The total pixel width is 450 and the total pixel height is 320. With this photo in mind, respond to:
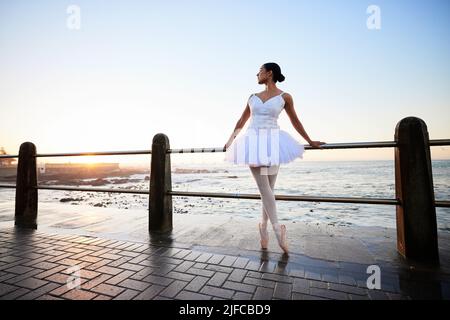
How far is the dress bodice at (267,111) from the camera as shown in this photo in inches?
93.9

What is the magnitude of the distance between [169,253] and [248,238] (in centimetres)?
101

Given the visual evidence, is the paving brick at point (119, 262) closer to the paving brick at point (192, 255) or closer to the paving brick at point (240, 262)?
the paving brick at point (192, 255)

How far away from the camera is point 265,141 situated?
2383 millimetres

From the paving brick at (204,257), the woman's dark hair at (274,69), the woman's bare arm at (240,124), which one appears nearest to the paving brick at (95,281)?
the paving brick at (204,257)

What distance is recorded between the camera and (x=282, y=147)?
95.4 inches

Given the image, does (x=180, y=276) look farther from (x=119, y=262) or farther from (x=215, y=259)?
(x=119, y=262)

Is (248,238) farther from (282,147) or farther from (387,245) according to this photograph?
(387,245)

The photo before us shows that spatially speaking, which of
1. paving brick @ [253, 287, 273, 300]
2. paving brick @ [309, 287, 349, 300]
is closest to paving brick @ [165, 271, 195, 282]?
paving brick @ [253, 287, 273, 300]

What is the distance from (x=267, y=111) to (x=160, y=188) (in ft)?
6.22

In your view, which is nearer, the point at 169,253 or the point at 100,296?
→ the point at 100,296

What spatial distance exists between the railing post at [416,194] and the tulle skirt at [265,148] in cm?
101
